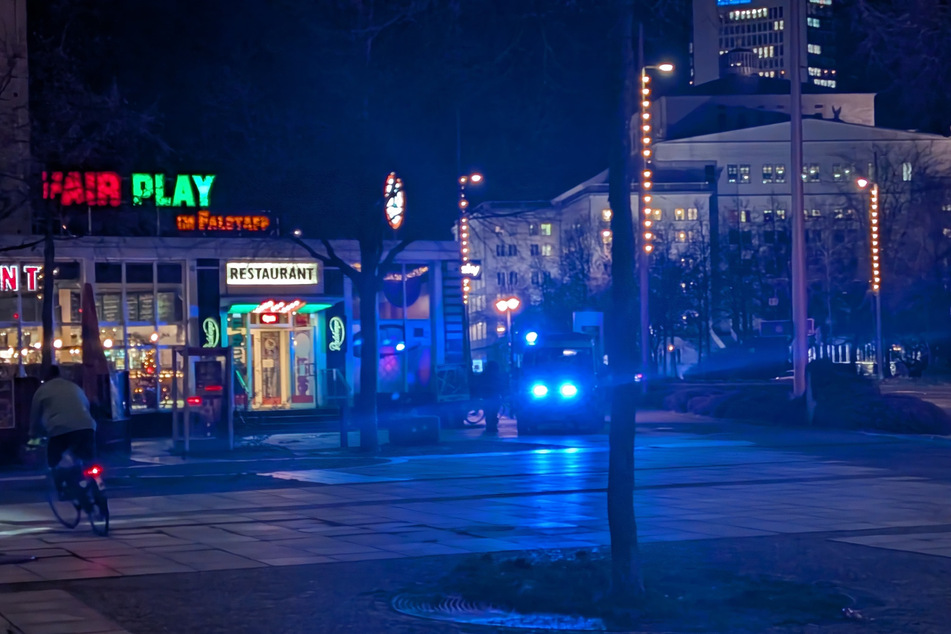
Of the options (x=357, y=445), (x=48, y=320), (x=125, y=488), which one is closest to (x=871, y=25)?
(x=125, y=488)

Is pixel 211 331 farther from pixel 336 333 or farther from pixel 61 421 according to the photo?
pixel 61 421

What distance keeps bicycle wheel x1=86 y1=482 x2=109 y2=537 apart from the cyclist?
57 centimetres

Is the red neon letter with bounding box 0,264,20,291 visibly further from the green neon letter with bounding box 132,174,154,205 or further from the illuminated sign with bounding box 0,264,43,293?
the green neon letter with bounding box 132,174,154,205

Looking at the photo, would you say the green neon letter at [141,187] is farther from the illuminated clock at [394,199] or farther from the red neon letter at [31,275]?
the illuminated clock at [394,199]

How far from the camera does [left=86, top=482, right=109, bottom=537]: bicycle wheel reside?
14.4m

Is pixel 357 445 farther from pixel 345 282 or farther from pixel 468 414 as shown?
pixel 345 282

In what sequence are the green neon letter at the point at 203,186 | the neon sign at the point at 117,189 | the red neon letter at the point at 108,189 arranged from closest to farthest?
the neon sign at the point at 117,189
the red neon letter at the point at 108,189
the green neon letter at the point at 203,186

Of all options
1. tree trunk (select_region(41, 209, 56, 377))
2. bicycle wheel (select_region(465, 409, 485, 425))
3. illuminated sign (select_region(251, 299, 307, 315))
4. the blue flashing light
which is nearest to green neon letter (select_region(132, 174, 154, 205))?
illuminated sign (select_region(251, 299, 307, 315))

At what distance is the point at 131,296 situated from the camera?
127 feet

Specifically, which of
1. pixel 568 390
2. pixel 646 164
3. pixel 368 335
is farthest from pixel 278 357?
pixel 368 335

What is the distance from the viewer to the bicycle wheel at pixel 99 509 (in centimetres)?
1441

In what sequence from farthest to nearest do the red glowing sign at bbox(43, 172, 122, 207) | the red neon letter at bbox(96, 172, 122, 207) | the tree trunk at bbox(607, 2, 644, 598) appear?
the red neon letter at bbox(96, 172, 122, 207), the red glowing sign at bbox(43, 172, 122, 207), the tree trunk at bbox(607, 2, 644, 598)

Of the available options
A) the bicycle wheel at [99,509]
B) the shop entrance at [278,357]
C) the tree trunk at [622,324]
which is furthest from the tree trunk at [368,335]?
the tree trunk at [622,324]

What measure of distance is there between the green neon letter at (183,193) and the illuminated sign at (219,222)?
0.49 metres
